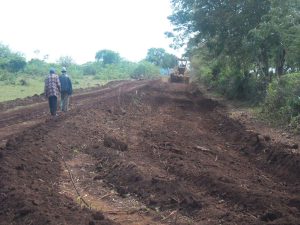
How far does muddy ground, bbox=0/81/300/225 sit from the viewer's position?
23.5 ft

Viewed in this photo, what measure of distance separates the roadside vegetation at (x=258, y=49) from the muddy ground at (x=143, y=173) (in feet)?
6.10

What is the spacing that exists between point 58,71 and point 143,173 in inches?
1558

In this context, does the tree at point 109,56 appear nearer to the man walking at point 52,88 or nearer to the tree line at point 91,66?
the tree line at point 91,66

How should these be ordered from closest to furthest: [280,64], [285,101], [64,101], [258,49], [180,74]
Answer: [285,101]
[64,101]
[258,49]
[280,64]
[180,74]

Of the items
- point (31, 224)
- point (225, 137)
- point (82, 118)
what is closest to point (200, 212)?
point (31, 224)

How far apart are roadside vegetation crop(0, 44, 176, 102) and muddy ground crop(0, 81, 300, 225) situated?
41.5 feet

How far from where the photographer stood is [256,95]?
21.7m

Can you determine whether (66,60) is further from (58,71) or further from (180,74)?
(180,74)

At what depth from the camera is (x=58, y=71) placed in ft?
155

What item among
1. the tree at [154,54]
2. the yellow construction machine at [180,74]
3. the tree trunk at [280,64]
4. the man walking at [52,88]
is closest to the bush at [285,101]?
the tree trunk at [280,64]

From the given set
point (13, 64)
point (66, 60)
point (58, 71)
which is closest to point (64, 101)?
point (13, 64)

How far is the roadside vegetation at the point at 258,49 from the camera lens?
1653 centimetres

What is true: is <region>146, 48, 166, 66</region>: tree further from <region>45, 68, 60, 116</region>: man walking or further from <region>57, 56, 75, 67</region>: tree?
<region>45, 68, 60, 116</region>: man walking

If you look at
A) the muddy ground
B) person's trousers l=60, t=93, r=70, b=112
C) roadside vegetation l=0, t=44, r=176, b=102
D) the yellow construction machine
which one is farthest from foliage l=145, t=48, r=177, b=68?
the muddy ground
